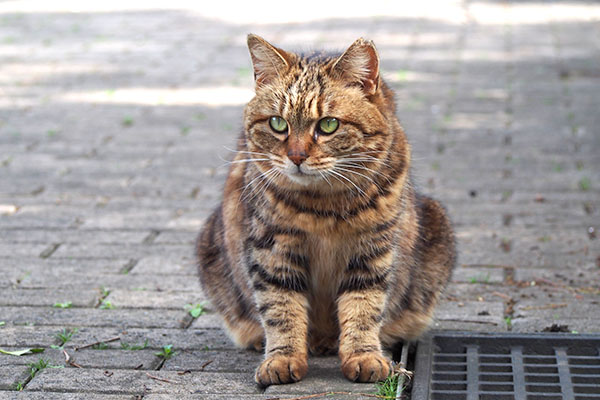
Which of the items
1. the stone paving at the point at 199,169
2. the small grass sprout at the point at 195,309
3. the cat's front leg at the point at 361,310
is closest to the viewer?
the cat's front leg at the point at 361,310

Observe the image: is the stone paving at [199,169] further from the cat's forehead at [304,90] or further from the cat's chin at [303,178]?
the cat's forehead at [304,90]

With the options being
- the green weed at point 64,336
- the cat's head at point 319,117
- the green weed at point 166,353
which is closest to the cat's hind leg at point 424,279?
the cat's head at point 319,117

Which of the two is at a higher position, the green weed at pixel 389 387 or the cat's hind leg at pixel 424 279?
the cat's hind leg at pixel 424 279

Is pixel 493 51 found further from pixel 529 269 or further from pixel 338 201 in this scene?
pixel 338 201

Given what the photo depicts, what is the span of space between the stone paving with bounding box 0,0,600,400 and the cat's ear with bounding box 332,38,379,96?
1110 mm

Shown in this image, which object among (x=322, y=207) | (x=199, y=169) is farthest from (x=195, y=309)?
(x=199, y=169)

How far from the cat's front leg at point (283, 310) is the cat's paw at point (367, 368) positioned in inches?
7.3

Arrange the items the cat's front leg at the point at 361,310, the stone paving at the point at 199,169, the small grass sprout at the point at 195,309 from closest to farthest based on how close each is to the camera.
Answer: the cat's front leg at the point at 361,310 < the stone paving at the point at 199,169 < the small grass sprout at the point at 195,309

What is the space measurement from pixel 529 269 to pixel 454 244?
0.76 meters

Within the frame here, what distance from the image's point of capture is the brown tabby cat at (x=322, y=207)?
324 centimetres

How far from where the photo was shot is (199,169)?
20.9 feet

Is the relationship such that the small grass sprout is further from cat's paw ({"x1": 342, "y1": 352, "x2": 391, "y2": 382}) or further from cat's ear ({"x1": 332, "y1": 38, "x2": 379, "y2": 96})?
cat's ear ({"x1": 332, "y1": 38, "x2": 379, "y2": 96})

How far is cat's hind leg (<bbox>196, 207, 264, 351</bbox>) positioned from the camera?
3.70 metres

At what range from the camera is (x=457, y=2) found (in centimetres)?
1295
